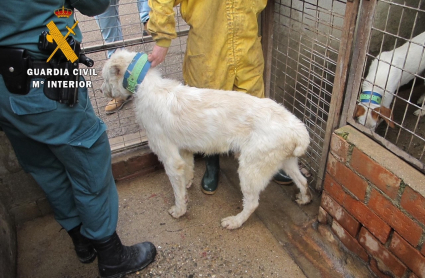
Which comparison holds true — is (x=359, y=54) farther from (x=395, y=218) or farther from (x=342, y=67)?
(x=395, y=218)

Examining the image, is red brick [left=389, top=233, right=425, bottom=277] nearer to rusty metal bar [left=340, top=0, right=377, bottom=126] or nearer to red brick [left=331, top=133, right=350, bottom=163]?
red brick [left=331, top=133, right=350, bottom=163]

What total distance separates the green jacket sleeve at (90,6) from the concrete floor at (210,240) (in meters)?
1.73

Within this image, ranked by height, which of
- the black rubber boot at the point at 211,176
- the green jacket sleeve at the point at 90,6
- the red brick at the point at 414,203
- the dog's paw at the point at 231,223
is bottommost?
the dog's paw at the point at 231,223

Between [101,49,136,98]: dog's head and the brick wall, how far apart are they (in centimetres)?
154

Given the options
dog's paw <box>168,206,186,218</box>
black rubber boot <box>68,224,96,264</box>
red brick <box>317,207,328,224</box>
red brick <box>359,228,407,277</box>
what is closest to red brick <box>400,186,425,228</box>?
red brick <box>359,228,407,277</box>

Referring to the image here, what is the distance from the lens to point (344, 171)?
239 centimetres

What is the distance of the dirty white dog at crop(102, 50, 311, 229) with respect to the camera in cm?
238

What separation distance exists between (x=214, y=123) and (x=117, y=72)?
2.59ft

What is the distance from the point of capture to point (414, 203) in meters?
1.92

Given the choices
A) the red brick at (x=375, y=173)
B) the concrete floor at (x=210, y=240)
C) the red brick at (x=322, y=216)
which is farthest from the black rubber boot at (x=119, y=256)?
the red brick at (x=375, y=173)

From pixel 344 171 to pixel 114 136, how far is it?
7.31 ft

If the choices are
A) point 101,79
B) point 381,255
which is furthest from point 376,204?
point 101,79

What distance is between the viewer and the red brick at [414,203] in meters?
1.88

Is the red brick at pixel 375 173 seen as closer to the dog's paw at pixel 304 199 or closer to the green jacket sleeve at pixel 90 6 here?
the dog's paw at pixel 304 199
